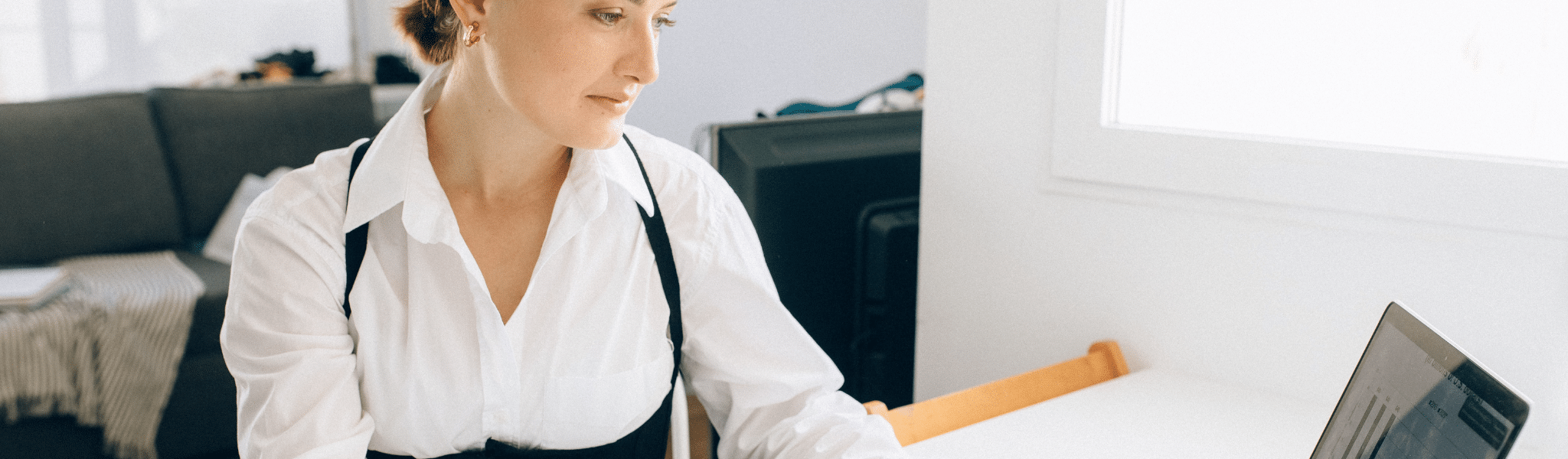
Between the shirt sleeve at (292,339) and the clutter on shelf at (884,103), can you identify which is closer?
the shirt sleeve at (292,339)

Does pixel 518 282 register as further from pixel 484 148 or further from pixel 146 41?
pixel 146 41

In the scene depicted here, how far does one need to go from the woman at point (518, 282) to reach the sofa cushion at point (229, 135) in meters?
2.31

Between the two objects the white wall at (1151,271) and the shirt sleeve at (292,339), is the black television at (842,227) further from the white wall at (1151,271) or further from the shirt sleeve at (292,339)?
the shirt sleeve at (292,339)

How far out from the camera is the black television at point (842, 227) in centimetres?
151

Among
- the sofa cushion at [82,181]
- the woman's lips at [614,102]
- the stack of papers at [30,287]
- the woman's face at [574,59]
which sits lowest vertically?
the stack of papers at [30,287]

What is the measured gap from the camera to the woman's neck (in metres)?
1.02

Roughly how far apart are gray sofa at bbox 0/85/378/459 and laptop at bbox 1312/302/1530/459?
→ 96.5 inches

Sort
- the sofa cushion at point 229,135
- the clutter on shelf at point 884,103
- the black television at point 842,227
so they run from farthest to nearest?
1. the sofa cushion at point 229,135
2. the clutter on shelf at point 884,103
3. the black television at point 842,227

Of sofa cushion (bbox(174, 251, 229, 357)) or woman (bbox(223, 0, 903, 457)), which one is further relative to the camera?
sofa cushion (bbox(174, 251, 229, 357))

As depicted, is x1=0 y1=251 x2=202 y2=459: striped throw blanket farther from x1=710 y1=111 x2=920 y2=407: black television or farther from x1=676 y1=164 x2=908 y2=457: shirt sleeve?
x1=676 y1=164 x2=908 y2=457: shirt sleeve

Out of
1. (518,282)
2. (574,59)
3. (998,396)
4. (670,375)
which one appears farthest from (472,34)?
(998,396)

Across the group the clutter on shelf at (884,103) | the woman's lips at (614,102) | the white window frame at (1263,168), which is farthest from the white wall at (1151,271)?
the woman's lips at (614,102)

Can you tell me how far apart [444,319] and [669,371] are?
0.24m

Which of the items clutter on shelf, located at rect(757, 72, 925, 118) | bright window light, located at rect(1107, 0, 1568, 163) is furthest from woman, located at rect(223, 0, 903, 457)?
clutter on shelf, located at rect(757, 72, 925, 118)
